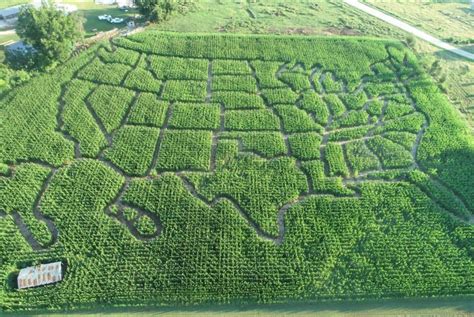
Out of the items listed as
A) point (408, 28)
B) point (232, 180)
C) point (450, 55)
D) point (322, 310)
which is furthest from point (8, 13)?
point (450, 55)

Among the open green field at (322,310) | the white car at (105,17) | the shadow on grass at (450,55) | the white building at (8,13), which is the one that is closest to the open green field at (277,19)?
the shadow on grass at (450,55)

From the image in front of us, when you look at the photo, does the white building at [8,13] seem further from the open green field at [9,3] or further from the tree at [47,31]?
the tree at [47,31]

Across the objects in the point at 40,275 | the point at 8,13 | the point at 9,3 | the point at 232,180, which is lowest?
the point at 40,275

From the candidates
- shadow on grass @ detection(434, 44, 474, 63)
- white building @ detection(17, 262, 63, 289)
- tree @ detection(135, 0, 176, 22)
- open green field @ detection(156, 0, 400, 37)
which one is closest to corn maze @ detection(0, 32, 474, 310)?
white building @ detection(17, 262, 63, 289)

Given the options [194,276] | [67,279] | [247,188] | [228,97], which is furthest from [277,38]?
[67,279]

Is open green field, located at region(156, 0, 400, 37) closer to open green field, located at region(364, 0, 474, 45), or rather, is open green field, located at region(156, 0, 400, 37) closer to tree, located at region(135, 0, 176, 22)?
tree, located at region(135, 0, 176, 22)

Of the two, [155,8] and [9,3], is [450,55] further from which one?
[9,3]
